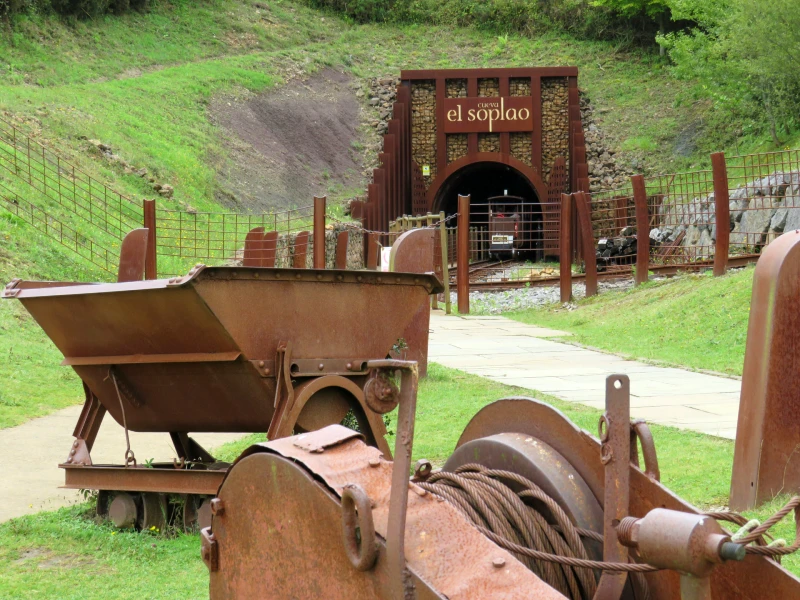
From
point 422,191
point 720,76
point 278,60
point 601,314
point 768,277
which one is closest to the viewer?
point 768,277

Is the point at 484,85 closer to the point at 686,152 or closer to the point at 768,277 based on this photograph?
the point at 686,152

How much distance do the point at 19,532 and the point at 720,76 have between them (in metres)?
28.0

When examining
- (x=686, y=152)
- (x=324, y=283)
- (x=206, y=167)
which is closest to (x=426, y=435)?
(x=324, y=283)

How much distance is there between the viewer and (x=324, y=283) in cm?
525

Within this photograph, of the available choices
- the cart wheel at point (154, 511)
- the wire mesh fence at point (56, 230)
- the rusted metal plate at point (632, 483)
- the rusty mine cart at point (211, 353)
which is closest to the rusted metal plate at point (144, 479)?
the rusty mine cart at point (211, 353)

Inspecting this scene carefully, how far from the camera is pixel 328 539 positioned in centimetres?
239

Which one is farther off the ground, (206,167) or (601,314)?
(206,167)

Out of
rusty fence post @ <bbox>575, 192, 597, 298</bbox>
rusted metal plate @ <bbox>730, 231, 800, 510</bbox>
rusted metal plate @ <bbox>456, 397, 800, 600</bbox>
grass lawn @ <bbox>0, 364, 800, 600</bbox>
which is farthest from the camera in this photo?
rusty fence post @ <bbox>575, 192, 597, 298</bbox>

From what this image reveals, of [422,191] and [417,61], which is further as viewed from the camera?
[417,61]

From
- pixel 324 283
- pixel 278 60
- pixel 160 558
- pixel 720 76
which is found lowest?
pixel 160 558

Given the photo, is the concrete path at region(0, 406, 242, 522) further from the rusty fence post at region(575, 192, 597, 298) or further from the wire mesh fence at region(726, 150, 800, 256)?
the wire mesh fence at region(726, 150, 800, 256)

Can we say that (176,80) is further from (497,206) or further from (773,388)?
(773,388)

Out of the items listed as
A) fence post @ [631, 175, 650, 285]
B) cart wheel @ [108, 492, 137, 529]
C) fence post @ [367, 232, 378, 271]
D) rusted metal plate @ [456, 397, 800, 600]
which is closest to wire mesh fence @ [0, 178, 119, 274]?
fence post @ [367, 232, 378, 271]

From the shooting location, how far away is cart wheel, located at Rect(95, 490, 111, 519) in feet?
19.1
